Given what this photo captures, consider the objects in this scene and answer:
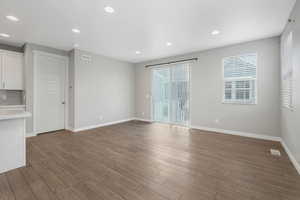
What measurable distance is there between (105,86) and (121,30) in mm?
2754

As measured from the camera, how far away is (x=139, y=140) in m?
3.68

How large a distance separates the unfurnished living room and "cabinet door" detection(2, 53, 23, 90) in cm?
3

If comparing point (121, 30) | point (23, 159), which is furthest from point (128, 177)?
point (121, 30)

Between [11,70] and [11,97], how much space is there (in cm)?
86

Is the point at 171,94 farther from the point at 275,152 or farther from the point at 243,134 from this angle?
the point at 275,152

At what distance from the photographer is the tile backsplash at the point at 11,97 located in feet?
13.3

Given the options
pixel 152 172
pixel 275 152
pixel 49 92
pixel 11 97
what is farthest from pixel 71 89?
pixel 275 152

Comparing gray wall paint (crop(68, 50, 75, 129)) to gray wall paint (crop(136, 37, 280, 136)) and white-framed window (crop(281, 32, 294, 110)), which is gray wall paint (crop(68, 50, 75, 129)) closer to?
gray wall paint (crop(136, 37, 280, 136))

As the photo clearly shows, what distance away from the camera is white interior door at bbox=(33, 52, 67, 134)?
412 centimetres

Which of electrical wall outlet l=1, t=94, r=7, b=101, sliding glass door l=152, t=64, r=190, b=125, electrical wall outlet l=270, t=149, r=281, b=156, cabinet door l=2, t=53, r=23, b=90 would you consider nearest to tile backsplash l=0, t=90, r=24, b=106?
electrical wall outlet l=1, t=94, r=7, b=101

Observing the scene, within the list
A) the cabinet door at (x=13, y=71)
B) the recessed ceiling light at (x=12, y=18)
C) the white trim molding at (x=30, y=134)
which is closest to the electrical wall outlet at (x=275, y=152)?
the recessed ceiling light at (x=12, y=18)

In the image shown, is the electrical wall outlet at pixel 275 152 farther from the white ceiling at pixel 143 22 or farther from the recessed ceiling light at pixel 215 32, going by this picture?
the recessed ceiling light at pixel 215 32

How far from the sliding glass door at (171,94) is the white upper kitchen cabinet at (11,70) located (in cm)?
455

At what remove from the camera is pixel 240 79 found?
4.00m
